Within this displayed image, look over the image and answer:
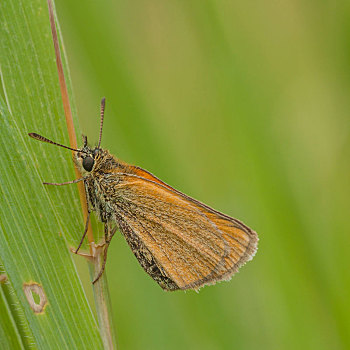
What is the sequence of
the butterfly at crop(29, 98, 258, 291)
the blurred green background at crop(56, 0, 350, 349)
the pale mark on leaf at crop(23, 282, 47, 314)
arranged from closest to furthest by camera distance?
1. the pale mark on leaf at crop(23, 282, 47, 314)
2. the butterfly at crop(29, 98, 258, 291)
3. the blurred green background at crop(56, 0, 350, 349)

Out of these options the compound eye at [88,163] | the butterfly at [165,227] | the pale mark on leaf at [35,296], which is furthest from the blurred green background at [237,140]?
the pale mark on leaf at [35,296]

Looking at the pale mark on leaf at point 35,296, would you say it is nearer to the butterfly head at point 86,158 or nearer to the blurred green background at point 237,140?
the butterfly head at point 86,158

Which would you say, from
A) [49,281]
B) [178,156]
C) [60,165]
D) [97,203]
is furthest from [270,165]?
[49,281]

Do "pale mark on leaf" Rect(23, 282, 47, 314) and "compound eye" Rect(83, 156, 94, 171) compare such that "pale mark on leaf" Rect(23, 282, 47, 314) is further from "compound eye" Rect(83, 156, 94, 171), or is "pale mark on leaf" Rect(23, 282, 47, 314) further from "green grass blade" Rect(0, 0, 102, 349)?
"compound eye" Rect(83, 156, 94, 171)

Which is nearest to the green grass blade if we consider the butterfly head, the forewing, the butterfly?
the butterfly head

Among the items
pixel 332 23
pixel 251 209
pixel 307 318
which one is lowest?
pixel 307 318

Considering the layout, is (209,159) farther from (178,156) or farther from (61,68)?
(61,68)
